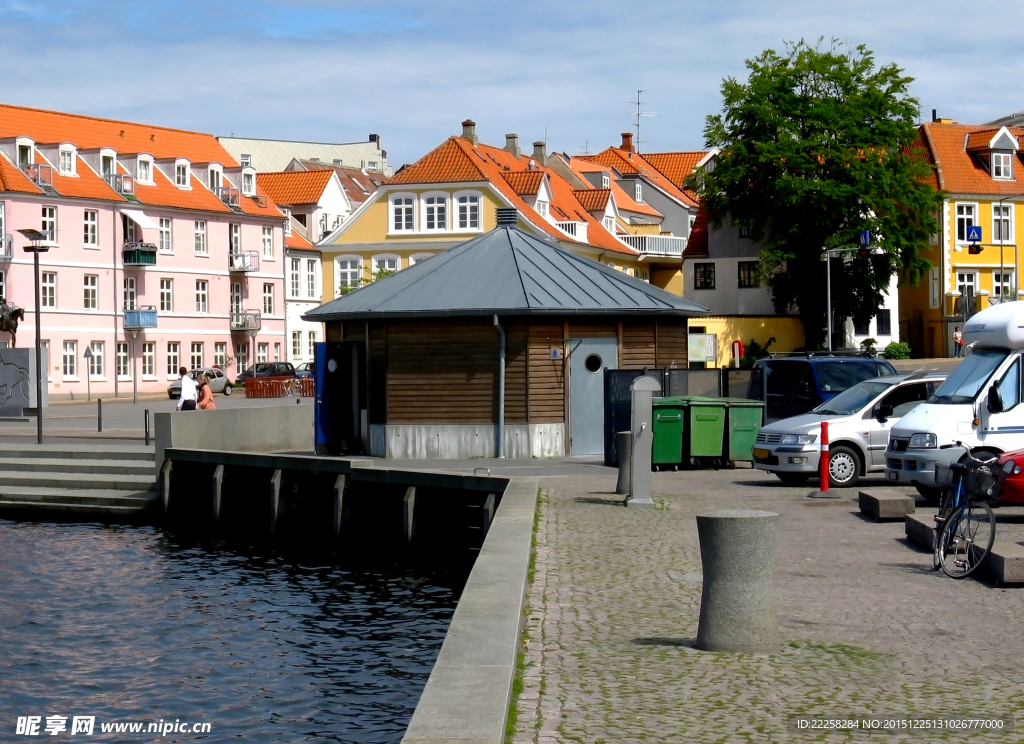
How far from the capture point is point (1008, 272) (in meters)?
76.6

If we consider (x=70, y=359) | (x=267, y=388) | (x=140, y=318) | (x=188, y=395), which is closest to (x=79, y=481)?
(x=188, y=395)

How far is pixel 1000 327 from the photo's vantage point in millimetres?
19188

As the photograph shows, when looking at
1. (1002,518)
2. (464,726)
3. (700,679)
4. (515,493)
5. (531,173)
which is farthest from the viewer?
(531,173)

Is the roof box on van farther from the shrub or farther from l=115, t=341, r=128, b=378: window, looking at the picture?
l=115, t=341, r=128, b=378: window

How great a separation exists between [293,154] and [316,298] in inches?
1695

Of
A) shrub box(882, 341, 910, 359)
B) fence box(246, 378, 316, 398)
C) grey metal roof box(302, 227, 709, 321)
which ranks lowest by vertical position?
fence box(246, 378, 316, 398)

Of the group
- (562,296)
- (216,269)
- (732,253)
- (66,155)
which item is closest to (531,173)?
(732,253)

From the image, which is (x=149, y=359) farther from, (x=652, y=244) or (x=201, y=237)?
(x=652, y=244)

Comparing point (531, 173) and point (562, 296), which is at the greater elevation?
point (531, 173)

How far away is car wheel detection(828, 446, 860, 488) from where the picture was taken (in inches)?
901

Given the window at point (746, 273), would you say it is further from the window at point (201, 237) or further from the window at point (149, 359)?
the window at point (149, 359)

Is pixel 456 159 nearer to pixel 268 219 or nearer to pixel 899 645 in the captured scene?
pixel 268 219

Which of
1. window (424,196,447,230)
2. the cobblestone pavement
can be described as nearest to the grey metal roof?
the cobblestone pavement

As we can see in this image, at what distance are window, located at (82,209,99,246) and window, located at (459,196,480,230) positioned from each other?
724 inches
